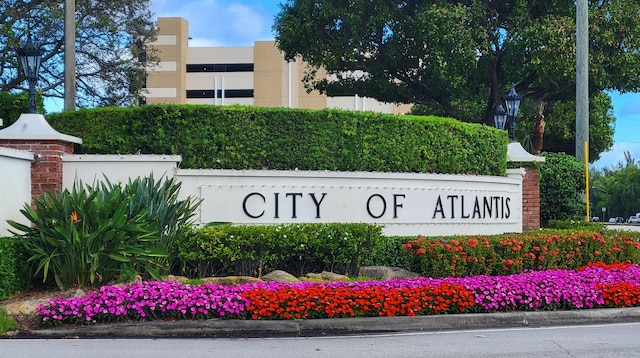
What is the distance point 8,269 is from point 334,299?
4.61 metres

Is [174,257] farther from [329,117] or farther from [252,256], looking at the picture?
[329,117]

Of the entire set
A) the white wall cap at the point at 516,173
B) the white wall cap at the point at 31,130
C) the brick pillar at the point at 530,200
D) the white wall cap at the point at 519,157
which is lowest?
the brick pillar at the point at 530,200

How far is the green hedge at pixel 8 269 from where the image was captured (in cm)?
1024

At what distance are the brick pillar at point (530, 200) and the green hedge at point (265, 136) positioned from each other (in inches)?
193

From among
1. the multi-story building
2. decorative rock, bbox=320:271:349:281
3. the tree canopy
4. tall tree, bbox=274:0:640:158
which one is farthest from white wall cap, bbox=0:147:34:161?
the tree canopy

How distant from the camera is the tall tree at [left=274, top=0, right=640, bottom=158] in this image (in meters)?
26.0

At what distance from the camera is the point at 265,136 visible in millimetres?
13812

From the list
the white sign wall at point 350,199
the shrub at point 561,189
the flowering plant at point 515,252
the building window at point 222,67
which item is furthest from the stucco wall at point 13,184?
the building window at point 222,67

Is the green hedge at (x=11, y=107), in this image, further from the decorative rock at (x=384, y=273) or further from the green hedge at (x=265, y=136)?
the decorative rock at (x=384, y=273)

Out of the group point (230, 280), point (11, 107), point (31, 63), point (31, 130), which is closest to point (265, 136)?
point (230, 280)

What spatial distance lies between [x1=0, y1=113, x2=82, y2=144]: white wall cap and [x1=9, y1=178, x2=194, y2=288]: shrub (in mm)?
1969

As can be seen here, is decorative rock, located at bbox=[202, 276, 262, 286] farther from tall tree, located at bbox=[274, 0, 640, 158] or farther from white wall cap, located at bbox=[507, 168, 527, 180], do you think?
tall tree, located at bbox=[274, 0, 640, 158]

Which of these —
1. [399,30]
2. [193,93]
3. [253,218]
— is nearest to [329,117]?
[253,218]

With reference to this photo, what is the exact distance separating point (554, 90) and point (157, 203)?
2212cm
